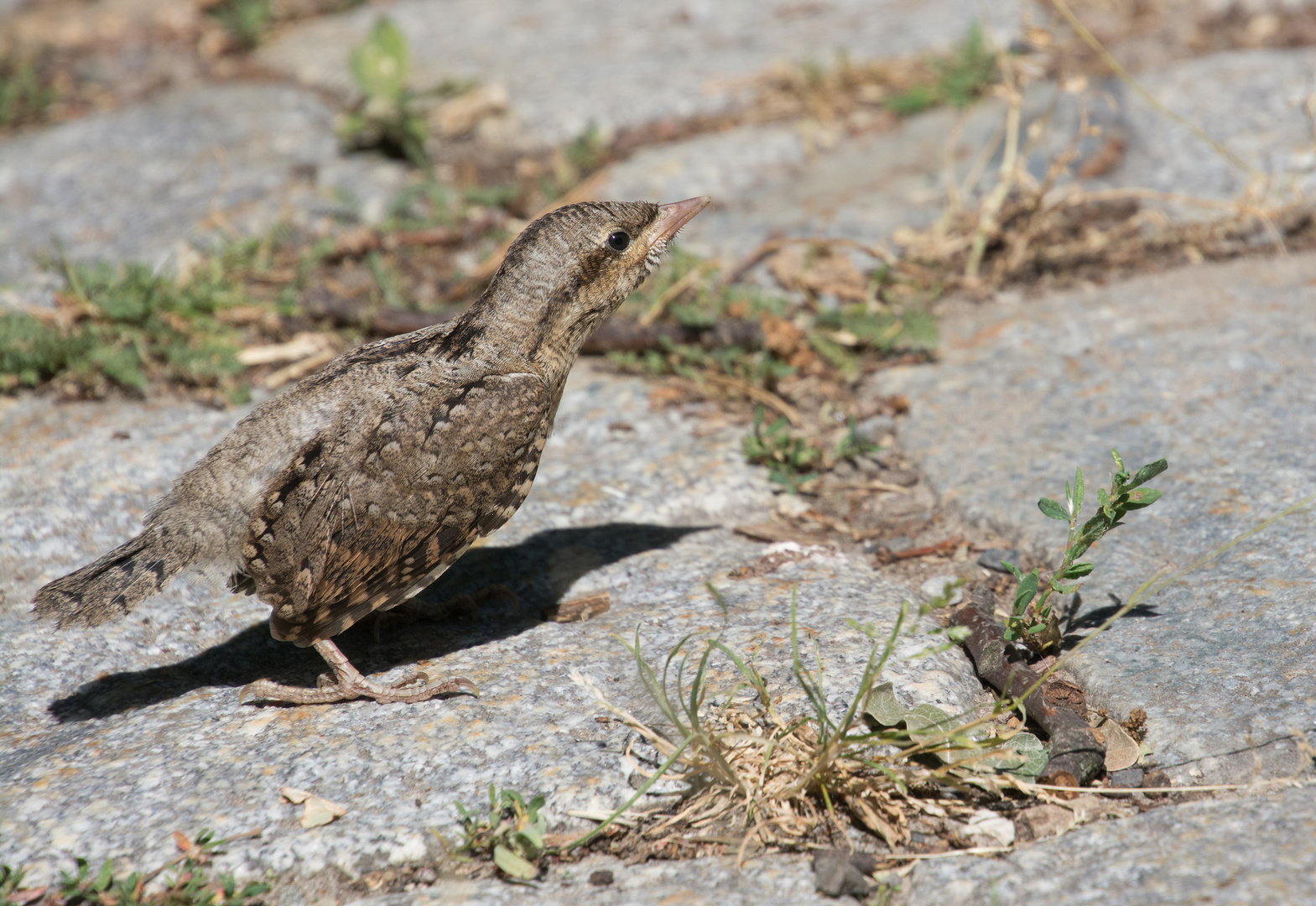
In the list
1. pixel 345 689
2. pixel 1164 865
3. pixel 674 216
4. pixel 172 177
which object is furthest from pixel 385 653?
pixel 172 177

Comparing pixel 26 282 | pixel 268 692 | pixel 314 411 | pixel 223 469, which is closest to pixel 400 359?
pixel 314 411

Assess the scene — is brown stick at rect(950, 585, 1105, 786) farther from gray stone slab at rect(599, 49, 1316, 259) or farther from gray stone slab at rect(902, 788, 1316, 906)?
gray stone slab at rect(599, 49, 1316, 259)

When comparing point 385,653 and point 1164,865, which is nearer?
point 1164,865

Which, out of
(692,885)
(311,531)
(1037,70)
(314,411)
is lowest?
(692,885)

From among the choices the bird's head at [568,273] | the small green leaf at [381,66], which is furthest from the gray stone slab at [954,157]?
the bird's head at [568,273]

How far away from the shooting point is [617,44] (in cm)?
768

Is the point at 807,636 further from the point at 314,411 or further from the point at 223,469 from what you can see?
the point at 223,469

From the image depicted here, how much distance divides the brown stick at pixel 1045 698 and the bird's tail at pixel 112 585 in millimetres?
2331

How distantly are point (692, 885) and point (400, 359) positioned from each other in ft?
6.15

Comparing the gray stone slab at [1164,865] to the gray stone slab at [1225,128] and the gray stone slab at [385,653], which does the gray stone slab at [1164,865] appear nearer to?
the gray stone slab at [385,653]

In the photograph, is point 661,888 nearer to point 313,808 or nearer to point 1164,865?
point 313,808

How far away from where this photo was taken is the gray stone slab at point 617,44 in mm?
6984

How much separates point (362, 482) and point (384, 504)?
0.09 meters

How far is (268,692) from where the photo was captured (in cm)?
305
